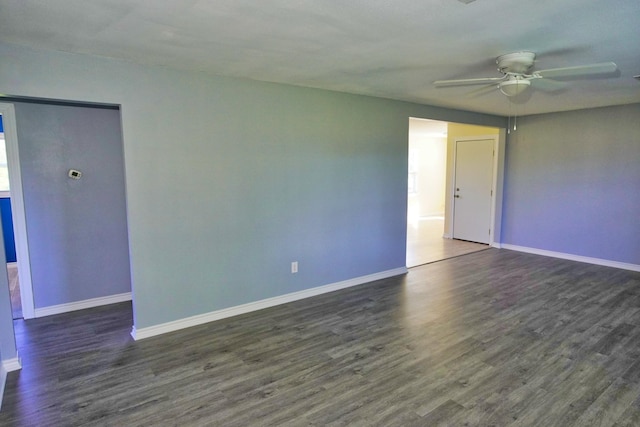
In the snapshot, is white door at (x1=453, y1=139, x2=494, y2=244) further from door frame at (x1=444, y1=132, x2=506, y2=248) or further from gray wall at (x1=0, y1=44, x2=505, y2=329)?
gray wall at (x1=0, y1=44, x2=505, y2=329)

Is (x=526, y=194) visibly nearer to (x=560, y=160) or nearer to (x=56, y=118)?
(x=560, y=160)

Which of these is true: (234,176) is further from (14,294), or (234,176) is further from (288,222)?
(14,294)

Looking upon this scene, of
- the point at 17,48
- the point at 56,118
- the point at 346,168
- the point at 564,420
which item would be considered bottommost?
the point at 564,420

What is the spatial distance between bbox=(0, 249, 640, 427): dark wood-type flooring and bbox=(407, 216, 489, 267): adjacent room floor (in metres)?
1.81

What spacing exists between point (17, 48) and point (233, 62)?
1.50 m

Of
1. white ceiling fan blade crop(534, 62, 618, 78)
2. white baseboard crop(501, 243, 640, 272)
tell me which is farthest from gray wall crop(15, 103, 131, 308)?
white baseboard crop(501, 243, 640, 272)

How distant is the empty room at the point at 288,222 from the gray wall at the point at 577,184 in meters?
0.05

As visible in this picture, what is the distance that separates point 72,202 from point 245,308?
214 centimetres

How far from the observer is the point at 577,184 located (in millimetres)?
5793

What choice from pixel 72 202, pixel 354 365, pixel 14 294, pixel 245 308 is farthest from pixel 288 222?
pixel 14 294

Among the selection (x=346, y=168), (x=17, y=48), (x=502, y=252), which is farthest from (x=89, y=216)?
(x=502, y=252)

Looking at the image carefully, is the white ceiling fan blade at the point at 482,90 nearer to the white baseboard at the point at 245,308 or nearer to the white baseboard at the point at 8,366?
the white baseboard at the point at 245,308

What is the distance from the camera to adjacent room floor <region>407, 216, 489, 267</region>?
6.14 metres

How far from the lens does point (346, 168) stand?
4.48m
